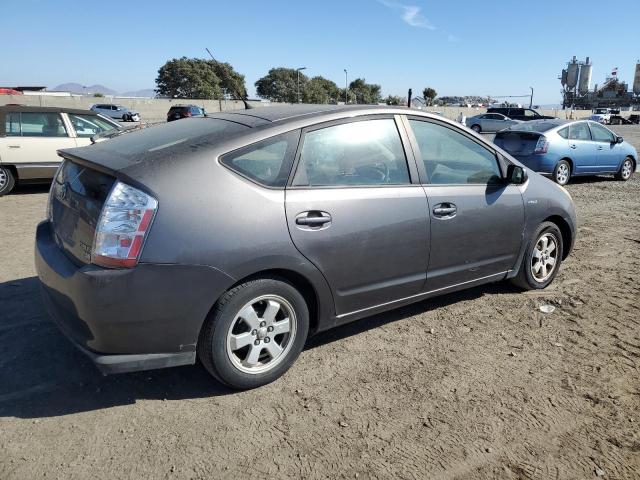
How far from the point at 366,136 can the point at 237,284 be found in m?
1.42

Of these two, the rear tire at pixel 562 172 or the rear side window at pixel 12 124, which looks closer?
the rear side window at pixel 12 124

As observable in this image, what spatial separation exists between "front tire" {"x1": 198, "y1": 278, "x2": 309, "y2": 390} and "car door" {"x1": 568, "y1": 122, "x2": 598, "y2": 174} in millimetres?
10134

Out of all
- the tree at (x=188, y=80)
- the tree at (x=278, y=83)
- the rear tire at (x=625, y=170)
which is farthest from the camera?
the tree at (x=278, y=83)

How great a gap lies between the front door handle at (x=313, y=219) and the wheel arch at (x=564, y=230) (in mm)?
2558

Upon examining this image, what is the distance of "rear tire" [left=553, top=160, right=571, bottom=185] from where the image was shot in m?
11.0

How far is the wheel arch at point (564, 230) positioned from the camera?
4.73 m

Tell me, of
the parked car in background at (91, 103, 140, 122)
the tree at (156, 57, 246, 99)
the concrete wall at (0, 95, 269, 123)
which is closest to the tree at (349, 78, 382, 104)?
the tree at (156, 57, 246, 99)

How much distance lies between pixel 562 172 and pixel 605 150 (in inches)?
64.6

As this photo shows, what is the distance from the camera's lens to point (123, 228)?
8.45 ft

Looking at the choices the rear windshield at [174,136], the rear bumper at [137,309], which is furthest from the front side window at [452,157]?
the rear bumper at [137,309]

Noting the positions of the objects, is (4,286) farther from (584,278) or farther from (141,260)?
(584,278)

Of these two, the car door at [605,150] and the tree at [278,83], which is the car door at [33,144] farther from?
the tree at [278,83]

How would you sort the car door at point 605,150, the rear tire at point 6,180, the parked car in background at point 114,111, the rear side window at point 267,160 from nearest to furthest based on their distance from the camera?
the rear side window at point 267,160
the rear tire at point 6,180
the car door at point 605,150
the parked car in background at point 114,111

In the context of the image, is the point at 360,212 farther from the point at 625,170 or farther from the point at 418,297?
the point at 625,170
